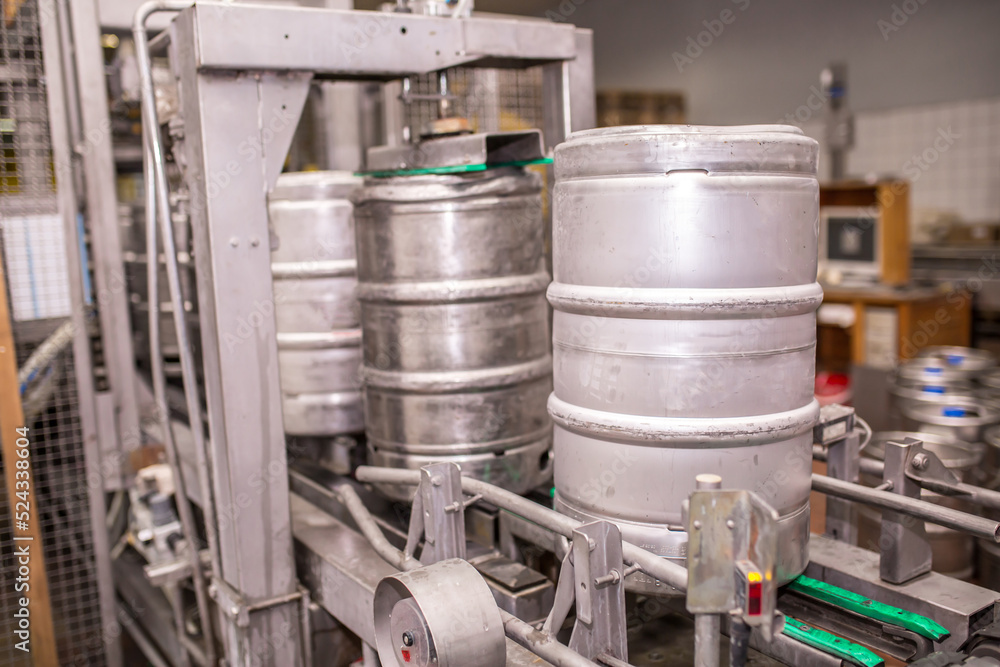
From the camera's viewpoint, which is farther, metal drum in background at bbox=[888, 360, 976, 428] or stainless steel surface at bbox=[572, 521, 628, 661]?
metal drum in background at bbox=[888, 360, 976, 428]

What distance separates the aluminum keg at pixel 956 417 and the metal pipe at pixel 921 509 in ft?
4.64

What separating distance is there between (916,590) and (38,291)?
3259 mm

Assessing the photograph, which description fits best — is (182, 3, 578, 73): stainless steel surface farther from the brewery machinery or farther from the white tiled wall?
the white tiled wall

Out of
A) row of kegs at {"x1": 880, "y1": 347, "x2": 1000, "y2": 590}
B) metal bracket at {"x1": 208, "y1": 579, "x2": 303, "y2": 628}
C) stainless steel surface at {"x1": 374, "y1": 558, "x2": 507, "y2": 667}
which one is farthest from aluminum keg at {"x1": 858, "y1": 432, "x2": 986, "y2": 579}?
metal bracket at {"x1": 208, "y1": 579, "x2": 303, "y2": 628}

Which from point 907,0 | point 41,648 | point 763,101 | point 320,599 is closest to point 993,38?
point 907,0

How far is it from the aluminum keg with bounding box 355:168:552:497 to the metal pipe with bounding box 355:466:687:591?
24 centimetres

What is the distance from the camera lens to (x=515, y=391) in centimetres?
214

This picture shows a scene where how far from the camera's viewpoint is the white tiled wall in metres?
7.50

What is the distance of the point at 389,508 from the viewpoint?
2369 millimetres

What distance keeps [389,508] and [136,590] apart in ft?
6.37

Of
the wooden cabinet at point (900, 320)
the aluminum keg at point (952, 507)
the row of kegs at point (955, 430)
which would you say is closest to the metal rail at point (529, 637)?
the row of kegs at point (955, 430)
